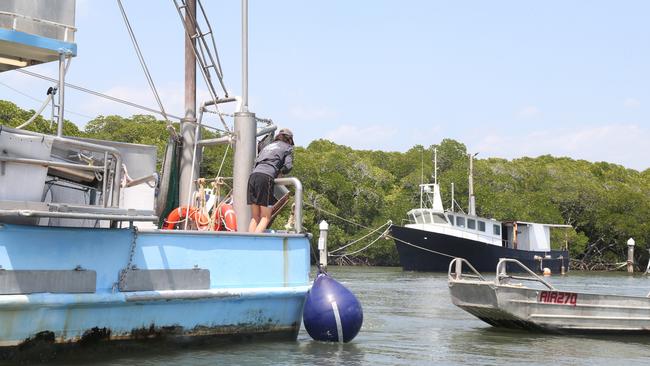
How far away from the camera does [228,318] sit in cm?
1098

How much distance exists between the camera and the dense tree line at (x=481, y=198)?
58812mm

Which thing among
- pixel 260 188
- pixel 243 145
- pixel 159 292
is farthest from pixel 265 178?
pixel 159 292

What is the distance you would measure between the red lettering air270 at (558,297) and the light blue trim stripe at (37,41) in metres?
8.74

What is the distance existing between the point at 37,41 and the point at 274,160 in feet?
11.9

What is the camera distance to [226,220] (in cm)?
1190

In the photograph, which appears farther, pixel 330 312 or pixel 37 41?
pixel 330 312

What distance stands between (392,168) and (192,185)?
65480 millimetres

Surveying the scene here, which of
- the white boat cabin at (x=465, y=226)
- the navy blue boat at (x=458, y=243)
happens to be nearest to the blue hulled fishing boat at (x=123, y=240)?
the navy blue boat at (x=458, y=243)

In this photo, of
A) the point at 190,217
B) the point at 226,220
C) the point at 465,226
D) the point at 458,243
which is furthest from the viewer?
the point at 465,226

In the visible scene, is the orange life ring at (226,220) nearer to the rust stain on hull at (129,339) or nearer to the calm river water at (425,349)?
the rust stain on hull at (129,339)

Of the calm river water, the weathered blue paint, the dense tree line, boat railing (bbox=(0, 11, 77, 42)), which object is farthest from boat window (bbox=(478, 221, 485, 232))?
boat railing (bbox=(0, 11, 77, 42))

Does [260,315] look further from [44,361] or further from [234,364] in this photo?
[44,361]

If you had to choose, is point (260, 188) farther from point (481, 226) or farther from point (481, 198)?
point (481, 198)

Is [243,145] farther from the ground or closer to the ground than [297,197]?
farther from the ground
